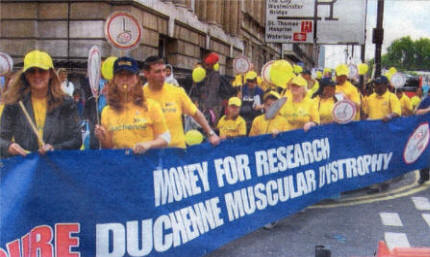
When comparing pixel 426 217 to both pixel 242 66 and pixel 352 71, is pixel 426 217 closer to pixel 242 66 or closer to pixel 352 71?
pixel 242 66

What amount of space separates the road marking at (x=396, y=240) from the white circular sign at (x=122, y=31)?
3310mm

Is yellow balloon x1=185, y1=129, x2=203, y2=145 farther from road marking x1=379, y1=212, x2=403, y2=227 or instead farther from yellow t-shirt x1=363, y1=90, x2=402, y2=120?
yellow t-shirt x1=363, y1=90, x2=402, y2=120

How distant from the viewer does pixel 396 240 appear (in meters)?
6.47

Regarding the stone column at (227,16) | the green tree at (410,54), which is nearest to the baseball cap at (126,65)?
the stone column at (227,16)

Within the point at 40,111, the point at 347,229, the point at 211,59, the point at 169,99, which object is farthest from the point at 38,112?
the point at 211,59

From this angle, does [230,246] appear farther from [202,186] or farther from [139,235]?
[139,235]

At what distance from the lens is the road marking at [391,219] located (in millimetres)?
7258

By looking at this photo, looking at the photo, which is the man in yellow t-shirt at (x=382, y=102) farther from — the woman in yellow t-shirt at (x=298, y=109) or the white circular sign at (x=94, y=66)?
the white circular sign at (x=94, y=66)

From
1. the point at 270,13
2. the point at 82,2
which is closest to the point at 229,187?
the point at 82,2

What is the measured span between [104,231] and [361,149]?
5.01 meters

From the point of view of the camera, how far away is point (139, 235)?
15.6ft

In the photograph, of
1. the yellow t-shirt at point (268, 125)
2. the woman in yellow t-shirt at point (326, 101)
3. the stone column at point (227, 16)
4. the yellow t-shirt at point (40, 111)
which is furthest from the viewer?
the stone column at point (227, 16)

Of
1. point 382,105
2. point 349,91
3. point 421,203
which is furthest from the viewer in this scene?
point 349,91

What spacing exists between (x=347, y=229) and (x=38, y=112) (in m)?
3.68
